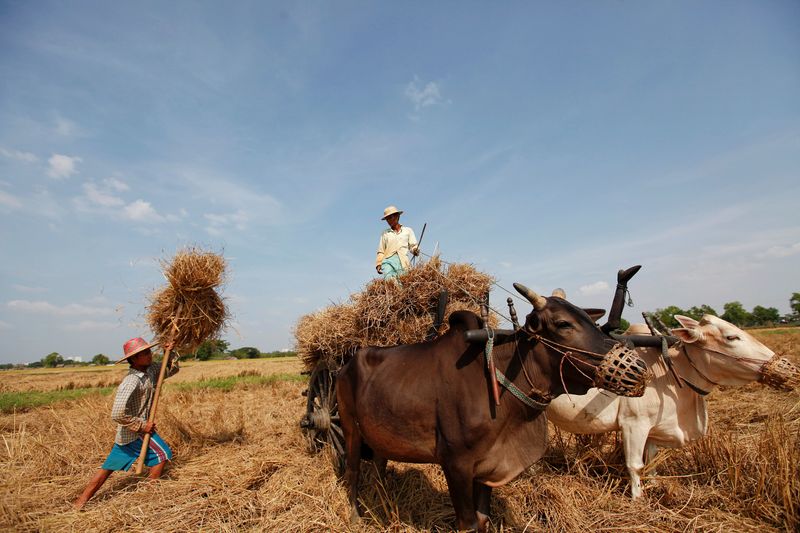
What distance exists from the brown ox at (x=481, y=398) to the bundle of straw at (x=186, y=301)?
3466mm

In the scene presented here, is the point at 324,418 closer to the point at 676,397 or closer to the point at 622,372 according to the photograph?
the point at 622,372

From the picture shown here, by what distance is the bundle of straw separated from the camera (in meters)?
5.86

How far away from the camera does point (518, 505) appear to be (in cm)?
443

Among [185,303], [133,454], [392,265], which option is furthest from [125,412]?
[392,265]

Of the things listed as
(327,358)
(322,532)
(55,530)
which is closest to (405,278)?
(327,358)

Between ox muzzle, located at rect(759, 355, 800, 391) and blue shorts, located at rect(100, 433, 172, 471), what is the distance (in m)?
6.94

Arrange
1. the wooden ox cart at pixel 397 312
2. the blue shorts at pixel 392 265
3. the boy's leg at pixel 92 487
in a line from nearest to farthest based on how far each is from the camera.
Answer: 1. the boy's leg at pixel 92 487
2. the wooden ox cart at pixel 397 312
3. the blue shorts at pixel 392 265

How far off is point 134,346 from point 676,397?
260 inches

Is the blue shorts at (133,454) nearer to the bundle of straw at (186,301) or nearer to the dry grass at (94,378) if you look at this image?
the bundle of straw at (186,301)

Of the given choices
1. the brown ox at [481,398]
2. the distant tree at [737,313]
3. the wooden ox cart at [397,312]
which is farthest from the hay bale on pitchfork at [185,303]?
the distant tree at [737,313]

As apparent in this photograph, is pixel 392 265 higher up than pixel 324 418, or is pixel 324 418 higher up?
pixel 392 265

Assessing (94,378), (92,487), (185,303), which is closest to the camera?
(92,487)

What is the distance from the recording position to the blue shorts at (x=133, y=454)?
4961 mm

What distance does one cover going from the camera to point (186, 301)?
19.6 ft
